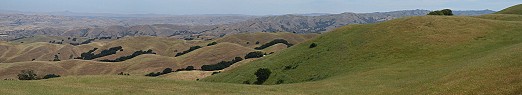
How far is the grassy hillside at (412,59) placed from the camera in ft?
102

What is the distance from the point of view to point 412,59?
52.2 metres

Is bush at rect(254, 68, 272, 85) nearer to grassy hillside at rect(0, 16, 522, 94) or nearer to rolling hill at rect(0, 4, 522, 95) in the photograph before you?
rolling hill at rect(0, 4, 522, 95)

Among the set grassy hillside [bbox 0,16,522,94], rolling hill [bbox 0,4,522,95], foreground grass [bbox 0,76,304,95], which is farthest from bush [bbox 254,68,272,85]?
foreground grass [bbox 0,76,304,95]

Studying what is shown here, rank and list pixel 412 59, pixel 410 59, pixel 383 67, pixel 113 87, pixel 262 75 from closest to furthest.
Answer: pixel 113 87, pixel 383 67, pixel 412 59, pixel 410 59, pixel 262 75

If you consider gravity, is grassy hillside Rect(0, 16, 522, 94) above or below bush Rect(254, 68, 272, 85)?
above

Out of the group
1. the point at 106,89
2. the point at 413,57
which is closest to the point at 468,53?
the point at 413,57

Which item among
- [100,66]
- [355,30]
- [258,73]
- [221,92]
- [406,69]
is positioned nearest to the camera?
[221,92]

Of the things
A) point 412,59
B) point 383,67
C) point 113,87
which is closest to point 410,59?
point 412,59

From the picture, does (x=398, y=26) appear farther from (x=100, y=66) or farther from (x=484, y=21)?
(x=100, y=66)

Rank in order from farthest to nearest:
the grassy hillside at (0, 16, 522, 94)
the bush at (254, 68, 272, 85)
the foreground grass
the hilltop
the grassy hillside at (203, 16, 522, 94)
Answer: the bush at (254, 68, 272, 85) → the foreground grass → the grassy hillside at (0, 16, 522, 94) → the hilltop → the grassy hillside at (203, 16, 522, 94)

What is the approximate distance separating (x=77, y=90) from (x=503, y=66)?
104ft

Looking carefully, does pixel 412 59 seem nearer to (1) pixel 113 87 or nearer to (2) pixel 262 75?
(2) pixel 262 75

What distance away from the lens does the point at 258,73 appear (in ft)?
211

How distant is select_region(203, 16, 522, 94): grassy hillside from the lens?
102 feet
